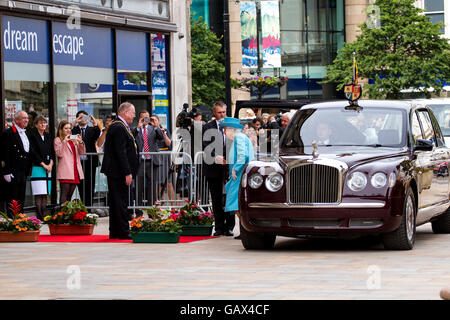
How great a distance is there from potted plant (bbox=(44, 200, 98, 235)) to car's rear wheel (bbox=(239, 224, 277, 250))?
3.84m

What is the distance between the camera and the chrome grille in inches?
478

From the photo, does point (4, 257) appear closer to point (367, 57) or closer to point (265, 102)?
point (265, 102)

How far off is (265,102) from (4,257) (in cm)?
1227

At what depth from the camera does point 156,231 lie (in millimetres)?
14445

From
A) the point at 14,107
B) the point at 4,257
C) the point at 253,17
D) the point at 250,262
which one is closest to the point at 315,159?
the point at 250,262

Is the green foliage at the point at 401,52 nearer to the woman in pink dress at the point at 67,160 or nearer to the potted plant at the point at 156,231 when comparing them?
the woman in pink dress at the point at 67,160

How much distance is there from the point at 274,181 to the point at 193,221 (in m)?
3.39

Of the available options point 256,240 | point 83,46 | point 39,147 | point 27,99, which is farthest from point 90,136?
point 256,240

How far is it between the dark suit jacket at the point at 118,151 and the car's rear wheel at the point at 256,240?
2.63 m

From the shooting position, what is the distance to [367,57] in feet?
177

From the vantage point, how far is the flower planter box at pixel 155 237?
47.1 ft

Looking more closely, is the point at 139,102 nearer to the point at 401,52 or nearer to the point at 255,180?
the point at 255,180

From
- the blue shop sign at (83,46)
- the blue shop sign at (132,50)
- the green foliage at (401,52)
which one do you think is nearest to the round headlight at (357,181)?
the blue shop sign at (83,46)

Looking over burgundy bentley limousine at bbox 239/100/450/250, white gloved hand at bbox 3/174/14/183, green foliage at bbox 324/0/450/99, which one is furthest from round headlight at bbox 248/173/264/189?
green foliage at bbox 324/0/450/99
